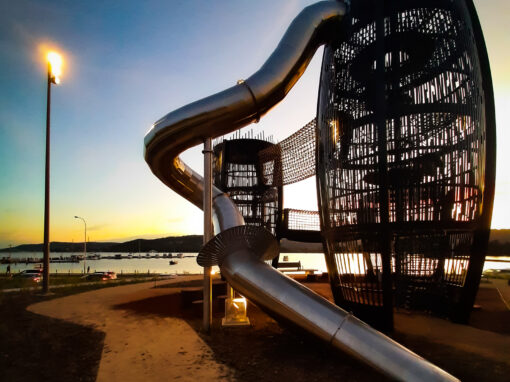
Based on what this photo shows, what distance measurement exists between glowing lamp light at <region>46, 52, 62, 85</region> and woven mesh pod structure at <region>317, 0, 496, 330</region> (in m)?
14.6

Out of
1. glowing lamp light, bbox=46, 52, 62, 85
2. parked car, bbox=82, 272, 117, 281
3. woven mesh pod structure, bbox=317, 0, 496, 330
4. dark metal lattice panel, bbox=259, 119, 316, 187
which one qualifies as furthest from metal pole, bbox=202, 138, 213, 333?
parked car, bbox=82, 272, 117, 281

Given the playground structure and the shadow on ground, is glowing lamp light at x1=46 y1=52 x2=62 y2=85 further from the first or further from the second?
the shadow on ground

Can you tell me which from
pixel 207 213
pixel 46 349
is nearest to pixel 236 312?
pixel 207 213

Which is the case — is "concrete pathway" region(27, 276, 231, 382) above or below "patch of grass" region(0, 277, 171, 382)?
below

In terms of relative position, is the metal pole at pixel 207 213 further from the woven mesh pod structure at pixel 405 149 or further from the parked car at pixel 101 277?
the parked car at pixel 101 277

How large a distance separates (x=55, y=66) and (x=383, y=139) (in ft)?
55.5

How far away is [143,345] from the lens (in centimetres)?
862

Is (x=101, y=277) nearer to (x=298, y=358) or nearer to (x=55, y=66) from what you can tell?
(x=55, y=66)

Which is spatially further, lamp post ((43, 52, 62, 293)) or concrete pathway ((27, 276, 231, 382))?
lamp post ((43, 52, 62, 293))

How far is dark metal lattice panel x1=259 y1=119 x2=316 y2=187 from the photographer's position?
64.3 feet

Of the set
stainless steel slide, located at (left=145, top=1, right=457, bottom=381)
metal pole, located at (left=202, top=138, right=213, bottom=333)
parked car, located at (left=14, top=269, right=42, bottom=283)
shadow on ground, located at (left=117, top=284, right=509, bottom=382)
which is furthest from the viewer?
parked car, located at (left=14, top=269, right=42, bottom=283)

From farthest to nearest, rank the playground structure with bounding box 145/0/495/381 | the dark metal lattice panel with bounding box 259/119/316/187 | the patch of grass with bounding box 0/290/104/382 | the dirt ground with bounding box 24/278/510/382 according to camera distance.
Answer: the dark metal lattice panel with bounding box 259/119/316/187, the playground structure with bounding box 145/0/495/381, the patch of grass with bounding box 0/290/104/382, the dirt ground with bounding box 24/278/510/382

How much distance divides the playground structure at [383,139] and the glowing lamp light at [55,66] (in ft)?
36.7

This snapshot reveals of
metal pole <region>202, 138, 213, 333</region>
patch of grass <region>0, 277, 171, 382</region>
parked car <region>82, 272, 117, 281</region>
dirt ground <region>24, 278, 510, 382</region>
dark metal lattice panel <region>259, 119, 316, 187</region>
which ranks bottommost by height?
parked car <region>82, 272, 117, 281</region>
